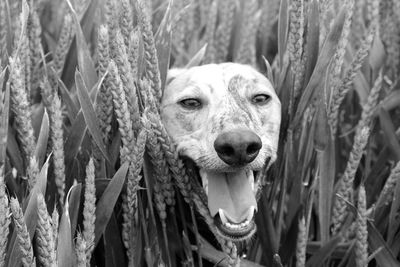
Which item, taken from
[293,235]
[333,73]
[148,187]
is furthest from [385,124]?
[148,187]

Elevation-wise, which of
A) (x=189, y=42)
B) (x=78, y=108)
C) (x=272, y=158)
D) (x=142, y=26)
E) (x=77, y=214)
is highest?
(x=189, y=42)

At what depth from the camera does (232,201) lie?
2.41 m

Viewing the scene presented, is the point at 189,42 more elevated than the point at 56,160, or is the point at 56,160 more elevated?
the point at 189,42

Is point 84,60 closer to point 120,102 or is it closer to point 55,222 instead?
point 120,102

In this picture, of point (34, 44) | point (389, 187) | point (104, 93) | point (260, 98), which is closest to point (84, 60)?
point (104, 93)

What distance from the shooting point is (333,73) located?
8.40 feet

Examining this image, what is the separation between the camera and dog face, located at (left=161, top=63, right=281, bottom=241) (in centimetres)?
232

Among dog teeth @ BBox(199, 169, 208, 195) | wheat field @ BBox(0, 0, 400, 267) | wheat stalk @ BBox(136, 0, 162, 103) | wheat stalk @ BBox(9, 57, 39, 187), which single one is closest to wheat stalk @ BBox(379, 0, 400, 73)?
wheat field @ BBox(0, 0, 400, 267)

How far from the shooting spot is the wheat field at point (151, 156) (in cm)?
211

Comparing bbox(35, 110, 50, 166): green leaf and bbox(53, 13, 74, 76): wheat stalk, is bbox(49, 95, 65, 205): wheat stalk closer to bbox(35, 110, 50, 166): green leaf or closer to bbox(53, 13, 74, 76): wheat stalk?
bbox(35, 110, 50, 166): green leaf

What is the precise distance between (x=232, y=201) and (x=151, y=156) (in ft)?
1.14

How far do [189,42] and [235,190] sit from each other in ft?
4.89

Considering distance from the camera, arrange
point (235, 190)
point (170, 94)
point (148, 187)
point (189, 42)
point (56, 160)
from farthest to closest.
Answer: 1. point (189, 42)
2. point (170, 94)
3. point (235, 190)
4. point (148, 187)
5. point (56, 160)

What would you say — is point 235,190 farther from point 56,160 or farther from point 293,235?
point 56,160
